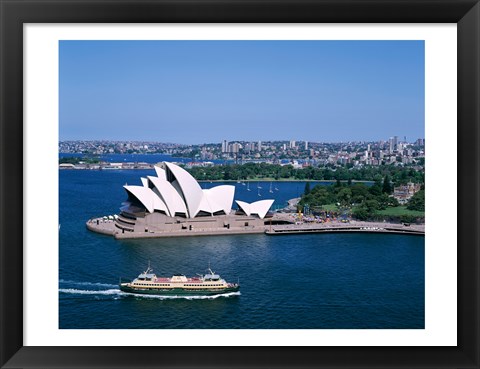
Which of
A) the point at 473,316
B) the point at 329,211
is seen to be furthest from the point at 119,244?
the point at 473,316

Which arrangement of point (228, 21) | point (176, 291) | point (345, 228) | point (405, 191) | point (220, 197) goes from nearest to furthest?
point (228, 21), point (176, 291), point (345, 228), point (220, 197), point (405, 191)

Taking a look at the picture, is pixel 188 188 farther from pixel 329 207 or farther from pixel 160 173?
pixel 329 207

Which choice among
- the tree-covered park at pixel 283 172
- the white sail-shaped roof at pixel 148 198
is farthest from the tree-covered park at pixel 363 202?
the white sail-shaped roof at pixel 148 198

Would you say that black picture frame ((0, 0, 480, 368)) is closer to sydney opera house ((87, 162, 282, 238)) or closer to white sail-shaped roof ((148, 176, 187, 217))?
sydney opera house ((87, 162, 282, 238))

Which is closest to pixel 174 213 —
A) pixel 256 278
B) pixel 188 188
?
pixel 188 188

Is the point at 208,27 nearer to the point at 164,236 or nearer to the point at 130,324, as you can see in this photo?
the point at 130,324
